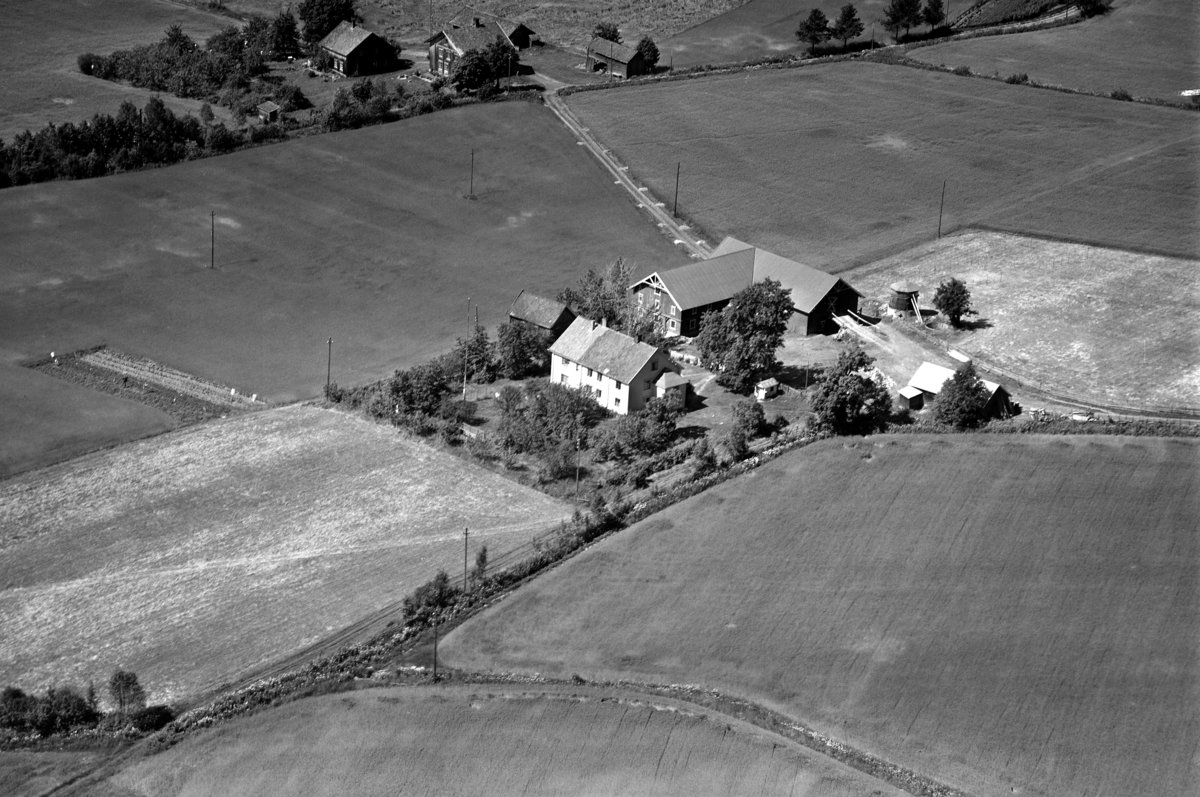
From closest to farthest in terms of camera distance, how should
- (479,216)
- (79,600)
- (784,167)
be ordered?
(79,600)
(479,216)
(784,167)

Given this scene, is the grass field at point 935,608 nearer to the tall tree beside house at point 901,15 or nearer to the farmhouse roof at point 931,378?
the farmhouse roof at point 931,378

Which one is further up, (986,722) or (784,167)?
(784,167)

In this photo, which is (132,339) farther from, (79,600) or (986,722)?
(986,722)

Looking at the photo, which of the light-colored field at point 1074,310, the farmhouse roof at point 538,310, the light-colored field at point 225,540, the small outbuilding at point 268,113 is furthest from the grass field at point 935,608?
the small outbuilding at point 268,113

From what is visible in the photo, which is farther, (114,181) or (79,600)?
(114,181)

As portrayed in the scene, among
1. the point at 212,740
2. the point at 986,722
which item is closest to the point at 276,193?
the point at 212,740

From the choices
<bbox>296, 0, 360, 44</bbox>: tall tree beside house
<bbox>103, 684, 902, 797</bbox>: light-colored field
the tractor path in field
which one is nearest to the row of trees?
<bbox>103, 684, 902, 797</bbox>: light-colored field

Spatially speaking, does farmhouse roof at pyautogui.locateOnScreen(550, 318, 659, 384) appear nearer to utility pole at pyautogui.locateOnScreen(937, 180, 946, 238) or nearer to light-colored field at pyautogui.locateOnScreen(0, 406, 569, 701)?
light-colored field at pyautogui.locateOnScreen(0, 406, 569, 701)

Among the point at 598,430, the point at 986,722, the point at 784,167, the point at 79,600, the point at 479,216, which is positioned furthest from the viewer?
the point at 784,167
